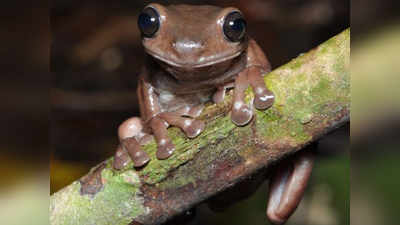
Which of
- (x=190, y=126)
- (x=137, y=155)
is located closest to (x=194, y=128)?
(x=190, y=126)

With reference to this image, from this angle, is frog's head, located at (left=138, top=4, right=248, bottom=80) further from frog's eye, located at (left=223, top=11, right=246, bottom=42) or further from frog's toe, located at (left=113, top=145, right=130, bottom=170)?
frog's toe, located at (left=113, top=145, right=130, bottom=170)

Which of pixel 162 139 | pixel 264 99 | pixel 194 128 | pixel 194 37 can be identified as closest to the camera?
pixel 264 99

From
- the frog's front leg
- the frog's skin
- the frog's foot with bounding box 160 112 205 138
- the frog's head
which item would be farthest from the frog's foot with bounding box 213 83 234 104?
the frog's foot with bounding box 160 112 205 138

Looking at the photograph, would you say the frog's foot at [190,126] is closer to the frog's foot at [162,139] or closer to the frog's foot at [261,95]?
the frog's foot at [162,139]

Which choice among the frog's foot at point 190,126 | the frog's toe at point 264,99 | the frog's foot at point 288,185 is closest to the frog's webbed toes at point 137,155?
the frog's foot at point 190,126

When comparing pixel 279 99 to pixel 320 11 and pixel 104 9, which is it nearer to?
pixel 320 11

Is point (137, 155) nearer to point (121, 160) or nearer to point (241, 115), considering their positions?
point (121, 160)
